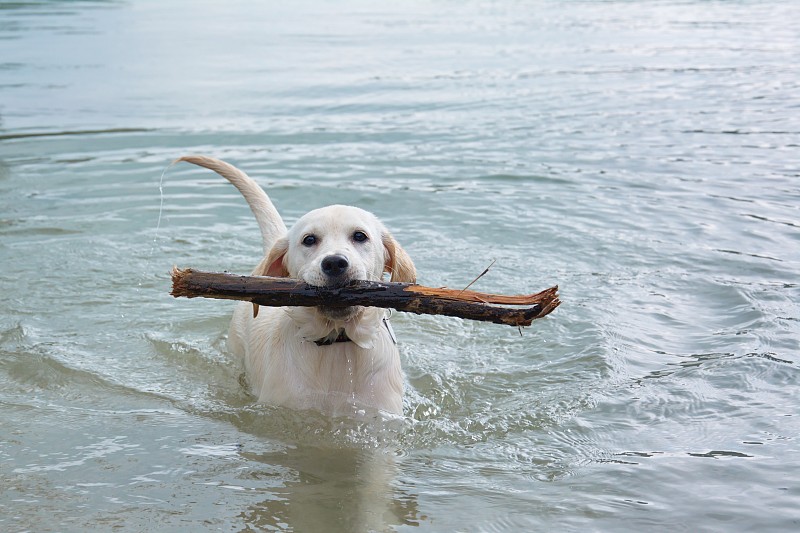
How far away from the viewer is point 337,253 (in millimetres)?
4754

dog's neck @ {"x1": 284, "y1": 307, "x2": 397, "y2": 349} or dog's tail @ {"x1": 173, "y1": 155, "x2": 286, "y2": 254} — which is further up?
dog's tail @ {"x1": 173, "y1": 155, "x2": 286, "y2": 254}

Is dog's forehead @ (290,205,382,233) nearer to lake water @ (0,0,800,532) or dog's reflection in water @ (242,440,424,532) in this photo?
lake water @ (0,0,800,532)

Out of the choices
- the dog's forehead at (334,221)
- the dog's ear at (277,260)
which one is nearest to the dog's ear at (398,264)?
the dog's forehead at (334,221)

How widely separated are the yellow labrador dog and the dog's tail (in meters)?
1.02

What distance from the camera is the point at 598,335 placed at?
268 inches

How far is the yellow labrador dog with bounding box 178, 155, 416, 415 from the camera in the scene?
5.11m

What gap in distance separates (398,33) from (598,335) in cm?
1749

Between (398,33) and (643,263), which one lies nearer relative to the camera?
(643,263)

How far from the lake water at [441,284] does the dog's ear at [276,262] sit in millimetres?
891

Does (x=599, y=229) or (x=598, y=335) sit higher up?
(x=599, y=229)

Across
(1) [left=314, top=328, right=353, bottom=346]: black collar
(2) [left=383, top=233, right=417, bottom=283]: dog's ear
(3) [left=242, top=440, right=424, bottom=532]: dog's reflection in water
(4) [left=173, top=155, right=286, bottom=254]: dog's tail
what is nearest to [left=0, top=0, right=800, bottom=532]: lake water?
(3) [left=242, top=440, right=424, bottom=532]: dog's reflection in water

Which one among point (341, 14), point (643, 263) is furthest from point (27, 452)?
point (341, 14)

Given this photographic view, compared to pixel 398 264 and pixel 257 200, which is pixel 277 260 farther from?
pixel 257 200

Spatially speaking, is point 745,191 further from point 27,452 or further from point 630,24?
point 630,24
